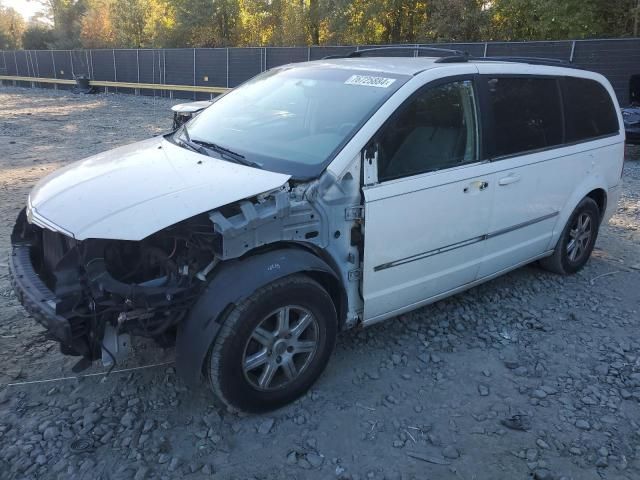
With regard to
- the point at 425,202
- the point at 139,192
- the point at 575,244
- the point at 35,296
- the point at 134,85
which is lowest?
the point at 134,85

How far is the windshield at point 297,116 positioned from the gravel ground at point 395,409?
1341mm

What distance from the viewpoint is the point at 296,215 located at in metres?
2.86

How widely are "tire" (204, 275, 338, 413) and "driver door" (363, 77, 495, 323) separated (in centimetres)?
40

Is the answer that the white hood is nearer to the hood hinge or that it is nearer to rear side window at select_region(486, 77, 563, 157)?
the hood hinge

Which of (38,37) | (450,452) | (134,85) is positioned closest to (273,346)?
(450,452)

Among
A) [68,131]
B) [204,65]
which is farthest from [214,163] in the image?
[204,65]

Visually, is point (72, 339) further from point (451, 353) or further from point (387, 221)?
point (451, 353)

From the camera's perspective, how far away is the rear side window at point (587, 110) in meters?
4.43

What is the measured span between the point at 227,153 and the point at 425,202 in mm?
1250

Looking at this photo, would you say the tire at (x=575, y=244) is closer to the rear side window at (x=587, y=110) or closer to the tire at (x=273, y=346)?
the rear side window at (x=587, y=110)

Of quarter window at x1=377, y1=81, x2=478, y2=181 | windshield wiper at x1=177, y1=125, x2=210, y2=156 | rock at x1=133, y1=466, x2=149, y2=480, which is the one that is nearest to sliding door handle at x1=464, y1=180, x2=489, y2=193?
quarter window at x1=377, y1=81, x2=478, y2=181

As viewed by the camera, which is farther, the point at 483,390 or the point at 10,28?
the point at 10,28

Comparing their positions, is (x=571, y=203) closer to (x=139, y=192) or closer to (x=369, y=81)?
(x=369, y=81)

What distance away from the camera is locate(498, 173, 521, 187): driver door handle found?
379cm
